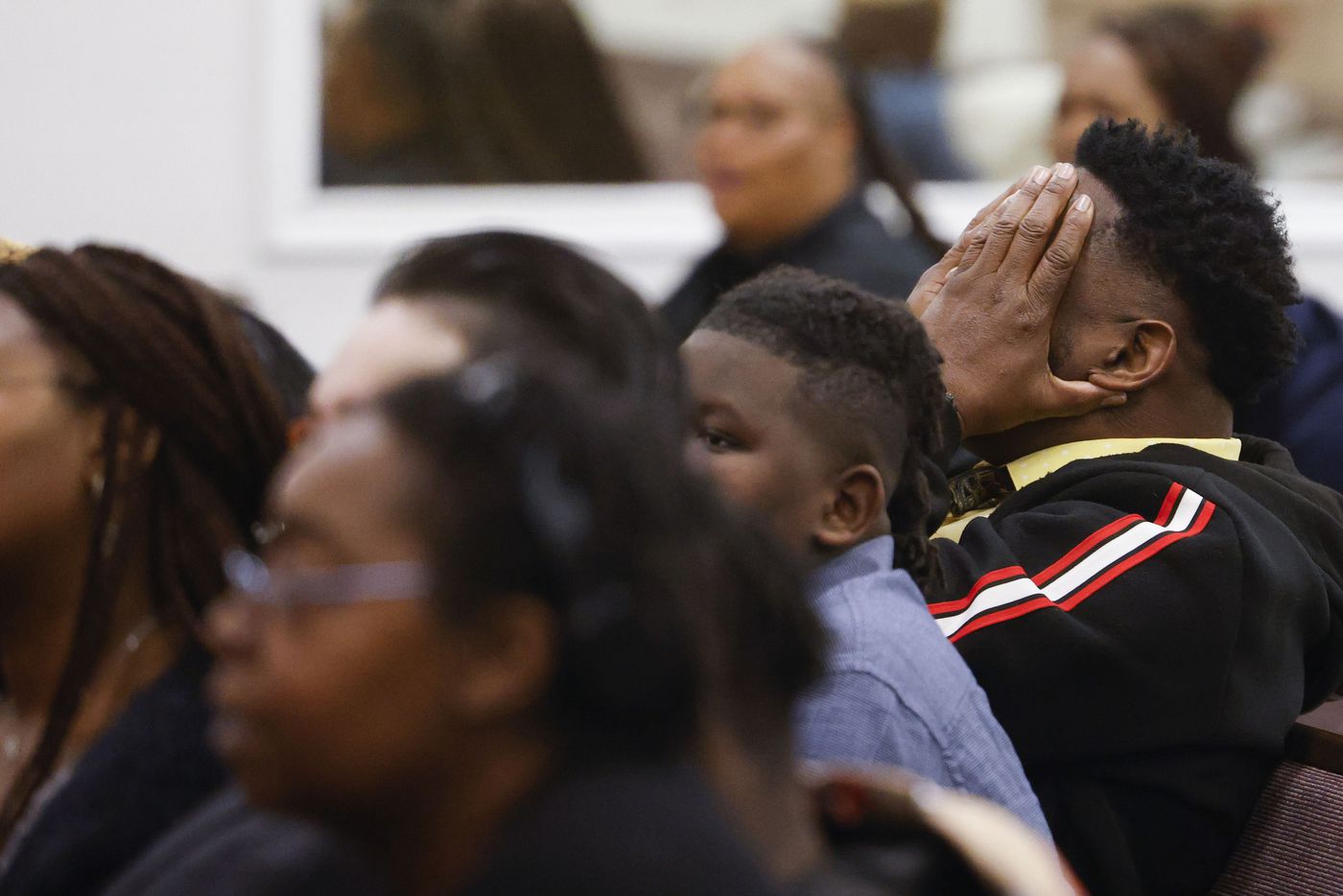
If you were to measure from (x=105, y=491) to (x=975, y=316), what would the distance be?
1265 millimetres

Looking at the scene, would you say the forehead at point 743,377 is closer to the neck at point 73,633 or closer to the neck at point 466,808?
the neck at point 73,633

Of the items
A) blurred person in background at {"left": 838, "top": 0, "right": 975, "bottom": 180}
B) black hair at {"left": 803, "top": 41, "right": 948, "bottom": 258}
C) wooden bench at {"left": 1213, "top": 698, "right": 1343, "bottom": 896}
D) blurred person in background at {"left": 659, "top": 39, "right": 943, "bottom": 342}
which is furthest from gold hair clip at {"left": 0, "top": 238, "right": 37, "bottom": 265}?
blurred person in background at {"left": 838, "top": 0, "right": 975, "bottom": 180}

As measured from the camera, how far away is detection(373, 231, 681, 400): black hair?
1277 mm

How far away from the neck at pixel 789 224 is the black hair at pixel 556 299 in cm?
306

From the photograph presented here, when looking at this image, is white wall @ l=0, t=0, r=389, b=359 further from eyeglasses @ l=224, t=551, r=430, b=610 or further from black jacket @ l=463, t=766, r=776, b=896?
black jacket @ l=463, t=766, r=776, b=896

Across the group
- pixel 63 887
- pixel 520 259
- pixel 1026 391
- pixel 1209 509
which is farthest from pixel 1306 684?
pixel 63 887

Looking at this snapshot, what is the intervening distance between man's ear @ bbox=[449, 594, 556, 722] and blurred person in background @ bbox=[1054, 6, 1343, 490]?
2562mm

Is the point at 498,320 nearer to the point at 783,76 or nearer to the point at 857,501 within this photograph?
the point at 857,501

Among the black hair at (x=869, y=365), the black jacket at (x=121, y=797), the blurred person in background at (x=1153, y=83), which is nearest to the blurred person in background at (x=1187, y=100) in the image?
the blurred person in background at (x=1153, y=83)

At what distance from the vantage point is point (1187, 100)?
13.3 ft

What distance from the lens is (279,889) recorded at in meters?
1.32

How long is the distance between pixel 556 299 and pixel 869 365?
2.79ft

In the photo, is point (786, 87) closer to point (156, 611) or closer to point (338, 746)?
point (156, 611)

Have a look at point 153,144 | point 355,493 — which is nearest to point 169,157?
point 153,144
